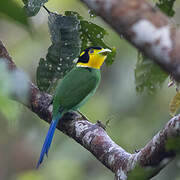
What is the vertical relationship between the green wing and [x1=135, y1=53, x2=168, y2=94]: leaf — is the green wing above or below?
below

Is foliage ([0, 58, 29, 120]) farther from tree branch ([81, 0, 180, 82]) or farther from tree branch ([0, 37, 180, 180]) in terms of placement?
tree branch ([0, 37, 180, 180])

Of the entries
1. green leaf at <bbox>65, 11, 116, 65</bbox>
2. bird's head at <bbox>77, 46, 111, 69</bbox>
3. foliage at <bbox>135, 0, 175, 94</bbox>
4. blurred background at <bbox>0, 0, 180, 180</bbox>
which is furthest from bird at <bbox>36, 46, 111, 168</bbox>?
blurred background at <bbox>0, 0, 180, 180</bbox>

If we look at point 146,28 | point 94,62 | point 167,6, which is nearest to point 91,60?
point 94,62

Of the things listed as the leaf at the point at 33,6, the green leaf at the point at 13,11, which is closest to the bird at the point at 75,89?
the leaf at the point at 33,6

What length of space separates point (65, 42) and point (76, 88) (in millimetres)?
738

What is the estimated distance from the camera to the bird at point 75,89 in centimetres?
360

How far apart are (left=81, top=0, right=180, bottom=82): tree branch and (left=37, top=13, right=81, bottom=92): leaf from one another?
188cm

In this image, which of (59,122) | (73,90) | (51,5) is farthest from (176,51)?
(51,5)

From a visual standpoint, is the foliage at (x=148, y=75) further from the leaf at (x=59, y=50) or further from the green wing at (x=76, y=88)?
the green wing at (x=76, y=88)

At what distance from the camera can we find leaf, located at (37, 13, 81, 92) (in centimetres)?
320

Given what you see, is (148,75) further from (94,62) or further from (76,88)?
(94,62)

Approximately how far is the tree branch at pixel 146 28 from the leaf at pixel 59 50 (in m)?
1.88

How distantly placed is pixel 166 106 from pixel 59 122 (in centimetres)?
332

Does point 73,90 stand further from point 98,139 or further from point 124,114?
point 124,114
